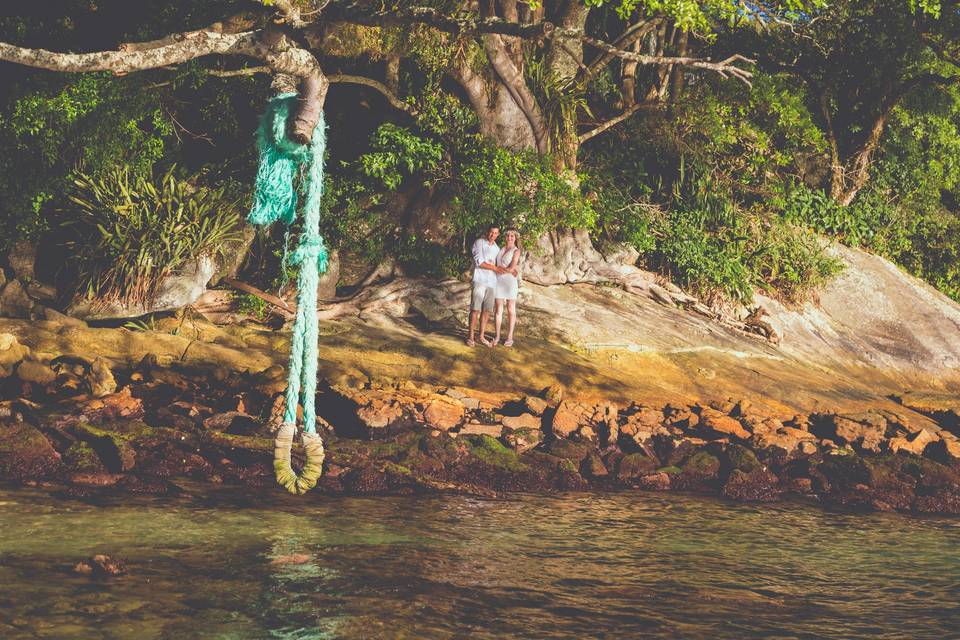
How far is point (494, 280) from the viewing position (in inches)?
571

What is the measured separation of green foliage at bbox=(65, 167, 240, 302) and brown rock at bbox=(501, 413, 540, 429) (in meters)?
5.42

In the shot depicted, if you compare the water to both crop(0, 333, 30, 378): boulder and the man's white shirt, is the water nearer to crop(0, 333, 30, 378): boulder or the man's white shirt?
crop(0, 333, 30, 378): boulder

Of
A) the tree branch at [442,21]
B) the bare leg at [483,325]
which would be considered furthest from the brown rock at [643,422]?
the tree branch at [442,21]

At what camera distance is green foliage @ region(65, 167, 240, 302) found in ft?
47.2

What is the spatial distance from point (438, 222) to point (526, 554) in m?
8.99

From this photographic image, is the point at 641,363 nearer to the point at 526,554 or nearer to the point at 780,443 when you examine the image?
the point at 780,443

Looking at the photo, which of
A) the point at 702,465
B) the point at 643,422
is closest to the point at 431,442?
the point at 643,422

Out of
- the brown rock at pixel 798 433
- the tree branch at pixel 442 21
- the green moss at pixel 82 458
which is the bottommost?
the green moss at pixel 82 458

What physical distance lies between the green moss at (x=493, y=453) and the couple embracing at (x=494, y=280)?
2.94 meters

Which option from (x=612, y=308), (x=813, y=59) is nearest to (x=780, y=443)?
(x=612, y=308)

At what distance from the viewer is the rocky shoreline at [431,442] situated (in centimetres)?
1058

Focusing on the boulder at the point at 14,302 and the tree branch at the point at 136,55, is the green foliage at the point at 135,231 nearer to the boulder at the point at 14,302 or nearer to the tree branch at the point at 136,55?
the boulder at the point at 14,302

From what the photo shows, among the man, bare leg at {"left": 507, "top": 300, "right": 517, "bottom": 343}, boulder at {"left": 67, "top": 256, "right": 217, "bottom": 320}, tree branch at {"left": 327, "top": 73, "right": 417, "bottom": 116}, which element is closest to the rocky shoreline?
bare leg at {"left": 507, "top": 300, "right": 517, "bottom": 343}

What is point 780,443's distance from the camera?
12.7 m
